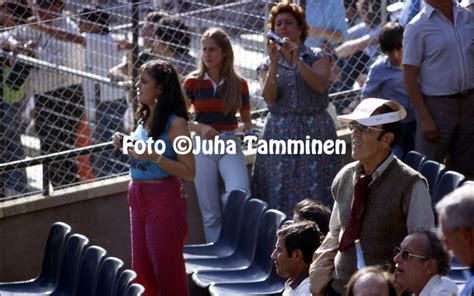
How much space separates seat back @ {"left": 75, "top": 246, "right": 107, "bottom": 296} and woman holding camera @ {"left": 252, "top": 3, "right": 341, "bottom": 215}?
1641mm

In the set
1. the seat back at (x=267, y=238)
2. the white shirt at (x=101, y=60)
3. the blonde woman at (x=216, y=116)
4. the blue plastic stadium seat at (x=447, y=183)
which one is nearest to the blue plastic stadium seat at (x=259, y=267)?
the seat back at (x=267, y=238)

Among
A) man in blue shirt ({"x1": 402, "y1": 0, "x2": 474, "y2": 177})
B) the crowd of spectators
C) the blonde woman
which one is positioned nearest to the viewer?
the crowd of spectators

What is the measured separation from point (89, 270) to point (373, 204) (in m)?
2.00

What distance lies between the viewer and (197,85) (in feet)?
25.2

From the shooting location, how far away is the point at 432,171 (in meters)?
7.18

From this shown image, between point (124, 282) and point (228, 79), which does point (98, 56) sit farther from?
point (124, 282)

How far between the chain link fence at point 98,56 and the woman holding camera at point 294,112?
77 cm

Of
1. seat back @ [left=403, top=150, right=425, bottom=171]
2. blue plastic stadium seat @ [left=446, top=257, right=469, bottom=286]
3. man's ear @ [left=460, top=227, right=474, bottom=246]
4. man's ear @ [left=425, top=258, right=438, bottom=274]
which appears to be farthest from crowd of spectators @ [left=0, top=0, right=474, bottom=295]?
blue plastic stadium seat @ [left=446, top=257, right=469, bottom=286]

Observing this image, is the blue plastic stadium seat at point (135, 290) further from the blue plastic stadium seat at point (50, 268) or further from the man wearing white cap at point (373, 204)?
the blue plastic stadium seat at point (50, 268)

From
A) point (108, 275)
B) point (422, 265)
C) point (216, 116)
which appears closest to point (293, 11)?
point (216, 116)

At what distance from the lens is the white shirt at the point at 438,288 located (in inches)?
173

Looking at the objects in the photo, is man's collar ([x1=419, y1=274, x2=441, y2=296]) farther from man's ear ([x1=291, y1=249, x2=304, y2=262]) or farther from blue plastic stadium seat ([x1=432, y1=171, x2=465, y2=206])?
blue plastic stadium seat ([x1=432, y1=171, x2=465, y2=206])

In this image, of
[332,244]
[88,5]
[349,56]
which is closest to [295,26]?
[349,56]

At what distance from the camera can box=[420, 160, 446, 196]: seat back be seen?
705 cm
